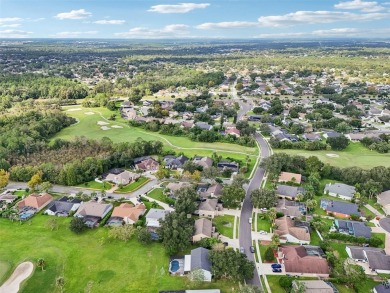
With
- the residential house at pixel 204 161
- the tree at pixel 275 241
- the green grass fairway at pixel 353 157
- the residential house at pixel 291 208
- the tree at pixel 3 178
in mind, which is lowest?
the green grass fairway at pixel 353 157

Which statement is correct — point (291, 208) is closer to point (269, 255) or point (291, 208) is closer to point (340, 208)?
point (340, 208)

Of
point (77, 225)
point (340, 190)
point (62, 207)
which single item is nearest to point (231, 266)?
point (77, 225)

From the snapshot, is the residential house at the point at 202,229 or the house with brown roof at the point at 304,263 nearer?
the house with brown roof at the point at 304,263

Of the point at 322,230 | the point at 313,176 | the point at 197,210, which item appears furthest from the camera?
the point at 313,176

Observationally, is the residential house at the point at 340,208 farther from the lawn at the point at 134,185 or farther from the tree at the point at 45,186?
the tree at the point at 45,186

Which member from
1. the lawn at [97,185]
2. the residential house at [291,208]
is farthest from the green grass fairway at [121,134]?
the residential house at [291,208]

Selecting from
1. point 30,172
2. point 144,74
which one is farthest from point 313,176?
point 144,74

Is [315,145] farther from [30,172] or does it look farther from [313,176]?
[30,172]

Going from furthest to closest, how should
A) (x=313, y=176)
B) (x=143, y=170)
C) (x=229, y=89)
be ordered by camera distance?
1. (x=229, y=89)
2. (x=143, y=170)
3. (x=313, y=176)

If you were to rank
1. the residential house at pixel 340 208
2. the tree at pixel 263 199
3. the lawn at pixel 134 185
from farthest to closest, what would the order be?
the lawn at pixel 134 185
the residential house at pixel 340 208
the tree at pixel 263 199
